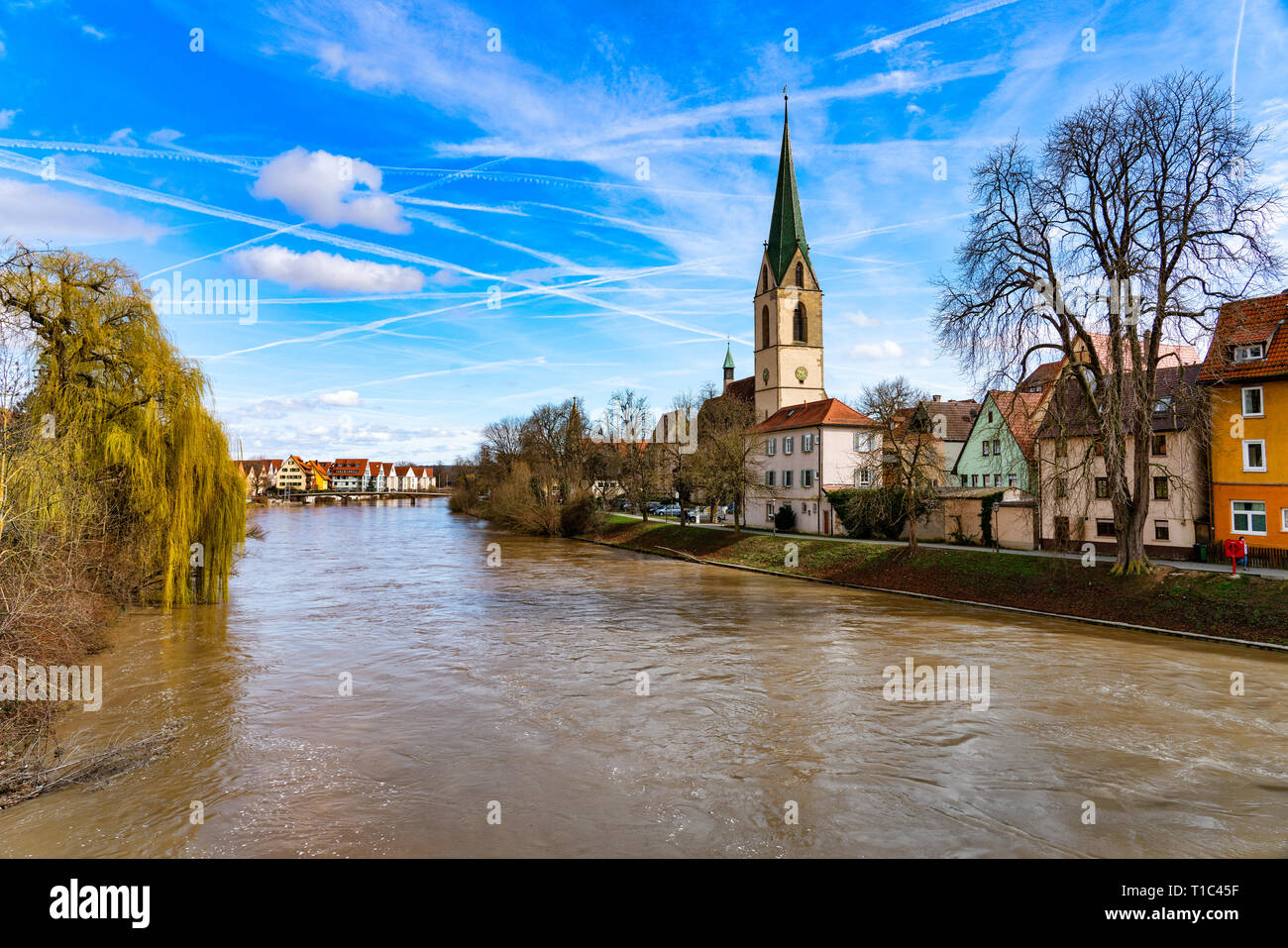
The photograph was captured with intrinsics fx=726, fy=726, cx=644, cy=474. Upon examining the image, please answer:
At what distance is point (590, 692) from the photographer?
16.4m

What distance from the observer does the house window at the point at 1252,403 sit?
2856 centimetres

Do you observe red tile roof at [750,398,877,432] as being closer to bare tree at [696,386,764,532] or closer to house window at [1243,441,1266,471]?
bare tree at [696,386,764,532]

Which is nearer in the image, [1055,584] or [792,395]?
[1055,584]

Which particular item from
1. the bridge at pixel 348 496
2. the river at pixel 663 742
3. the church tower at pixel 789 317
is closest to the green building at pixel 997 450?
the river at pixel 663 742

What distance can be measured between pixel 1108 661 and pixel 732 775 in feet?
43.9

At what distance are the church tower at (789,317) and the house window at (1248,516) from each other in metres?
46.0

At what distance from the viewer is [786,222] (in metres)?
76.6

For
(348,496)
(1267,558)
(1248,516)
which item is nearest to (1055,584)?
(1267,558)

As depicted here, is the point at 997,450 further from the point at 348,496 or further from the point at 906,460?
the point at 348,496

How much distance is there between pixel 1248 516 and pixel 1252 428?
11.4 ft

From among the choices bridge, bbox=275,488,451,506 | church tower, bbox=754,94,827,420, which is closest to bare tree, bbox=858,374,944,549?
church tower, bbox=754,94,827,420
